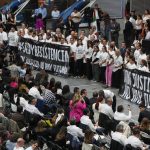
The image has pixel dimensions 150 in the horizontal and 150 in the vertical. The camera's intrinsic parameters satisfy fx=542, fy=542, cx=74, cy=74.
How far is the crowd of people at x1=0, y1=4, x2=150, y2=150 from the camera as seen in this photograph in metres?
12.6

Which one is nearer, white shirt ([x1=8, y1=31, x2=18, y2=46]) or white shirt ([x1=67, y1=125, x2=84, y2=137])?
white shirt ([x1=67, y1=125, x2=84, y2=137])

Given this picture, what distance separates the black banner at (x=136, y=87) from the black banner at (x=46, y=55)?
3.61m

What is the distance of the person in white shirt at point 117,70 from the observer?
62.8 feet

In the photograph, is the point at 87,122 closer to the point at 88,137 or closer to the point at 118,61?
the point at 88,137

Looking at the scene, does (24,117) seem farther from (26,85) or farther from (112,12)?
(112,12)

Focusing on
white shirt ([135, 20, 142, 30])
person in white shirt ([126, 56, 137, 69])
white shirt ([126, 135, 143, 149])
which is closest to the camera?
white shirt ([126, 135, 143, 149])

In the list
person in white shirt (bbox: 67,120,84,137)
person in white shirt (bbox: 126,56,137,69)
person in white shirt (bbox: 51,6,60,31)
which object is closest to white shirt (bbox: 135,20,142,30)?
person in white shirt (bbox: 126,56,137,69)

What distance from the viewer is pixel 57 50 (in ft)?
69.7

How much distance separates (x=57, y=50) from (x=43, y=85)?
4629 millimetres

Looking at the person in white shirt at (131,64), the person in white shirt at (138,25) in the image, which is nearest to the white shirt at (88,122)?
the person in white shirt at (131,64)

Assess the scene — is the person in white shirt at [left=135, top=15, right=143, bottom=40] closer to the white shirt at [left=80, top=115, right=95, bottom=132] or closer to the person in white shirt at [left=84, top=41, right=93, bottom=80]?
the person in white shirt at [left=84, top=41, right=93, bottom=80]

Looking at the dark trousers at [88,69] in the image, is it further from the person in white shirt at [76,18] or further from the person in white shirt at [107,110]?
the person in white shirt at [76,18]

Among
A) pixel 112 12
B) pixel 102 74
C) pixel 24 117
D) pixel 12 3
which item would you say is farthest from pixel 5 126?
pixel 12 3

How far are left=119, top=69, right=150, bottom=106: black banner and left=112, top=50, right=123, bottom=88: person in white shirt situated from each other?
1.11m
